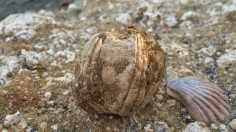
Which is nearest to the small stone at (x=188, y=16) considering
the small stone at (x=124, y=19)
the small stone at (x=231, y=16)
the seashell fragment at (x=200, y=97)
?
the small stone at (x=231, y=16)

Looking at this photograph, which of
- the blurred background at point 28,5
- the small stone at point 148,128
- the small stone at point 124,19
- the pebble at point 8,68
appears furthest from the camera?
the blurred background at point 28,5

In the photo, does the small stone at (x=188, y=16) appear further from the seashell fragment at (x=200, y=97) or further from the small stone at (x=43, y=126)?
the small stone at (x=43, y=126)

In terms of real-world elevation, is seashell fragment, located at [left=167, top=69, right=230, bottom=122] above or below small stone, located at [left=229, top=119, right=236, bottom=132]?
above

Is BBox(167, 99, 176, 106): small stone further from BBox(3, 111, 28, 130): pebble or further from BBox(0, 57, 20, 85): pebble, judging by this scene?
BBox(0, 57, 20, 85): pebble

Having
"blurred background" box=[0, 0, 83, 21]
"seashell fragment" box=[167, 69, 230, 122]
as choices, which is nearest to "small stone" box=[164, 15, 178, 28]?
"seashell fragment" box=[167, 69, 230, 122]

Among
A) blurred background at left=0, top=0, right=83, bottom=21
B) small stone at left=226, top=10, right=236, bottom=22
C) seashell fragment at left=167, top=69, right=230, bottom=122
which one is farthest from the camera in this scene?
blurred background at left=0, top=0, right=83, bottom=21

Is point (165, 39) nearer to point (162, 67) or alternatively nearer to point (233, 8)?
point (233, 8)

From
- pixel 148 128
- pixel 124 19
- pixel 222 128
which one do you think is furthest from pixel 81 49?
pixel 222 128
